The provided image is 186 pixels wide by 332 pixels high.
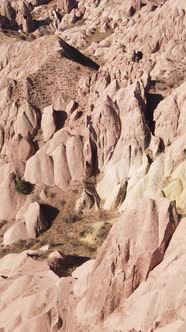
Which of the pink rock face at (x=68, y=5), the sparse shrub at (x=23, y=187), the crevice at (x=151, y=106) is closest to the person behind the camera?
the sparse shrub at (x=23, y=187)

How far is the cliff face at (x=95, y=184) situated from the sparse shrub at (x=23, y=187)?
14 centimetres

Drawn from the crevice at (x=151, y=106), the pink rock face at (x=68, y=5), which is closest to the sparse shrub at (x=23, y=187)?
the crevice at (x=151, y=106)

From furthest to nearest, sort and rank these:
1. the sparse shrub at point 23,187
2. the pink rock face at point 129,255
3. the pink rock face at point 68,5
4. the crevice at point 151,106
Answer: the pink rock face at point 68,5
the crevice at point 151,106
the sparse shrub at point 23,187
the pink rock face at point 129,255

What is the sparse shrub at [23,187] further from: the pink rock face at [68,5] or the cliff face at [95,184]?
the pink rock face at [68,5]

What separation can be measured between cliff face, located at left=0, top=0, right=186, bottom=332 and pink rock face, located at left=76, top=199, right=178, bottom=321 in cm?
5

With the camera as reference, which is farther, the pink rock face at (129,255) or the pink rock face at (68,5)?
the pink rock face at (68,5)

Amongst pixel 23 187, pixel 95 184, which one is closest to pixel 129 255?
pixel 95 184

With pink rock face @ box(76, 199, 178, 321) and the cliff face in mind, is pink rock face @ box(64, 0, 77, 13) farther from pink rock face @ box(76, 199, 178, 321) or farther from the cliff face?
pink rock face @ box(76, 199, 178, 321)

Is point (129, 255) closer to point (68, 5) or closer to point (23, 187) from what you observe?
point (23, 187)

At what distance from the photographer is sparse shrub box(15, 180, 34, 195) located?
52.2 m

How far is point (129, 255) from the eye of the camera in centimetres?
2739

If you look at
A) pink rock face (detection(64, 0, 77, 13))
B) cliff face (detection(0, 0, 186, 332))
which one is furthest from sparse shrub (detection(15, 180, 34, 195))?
pink rock face (detection(64, 0, 77, 13))

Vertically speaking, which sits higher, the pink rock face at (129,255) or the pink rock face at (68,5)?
the pink rock face at (68,5)

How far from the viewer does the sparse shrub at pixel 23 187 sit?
52.2m
